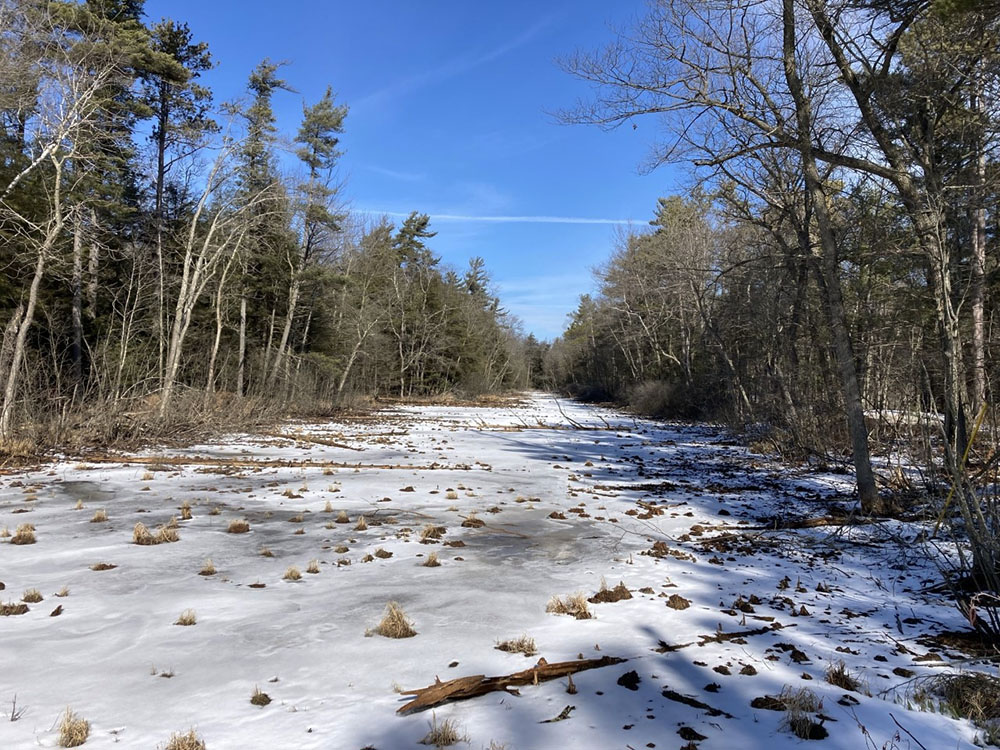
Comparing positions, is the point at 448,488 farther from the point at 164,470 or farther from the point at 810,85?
the point at 810,85

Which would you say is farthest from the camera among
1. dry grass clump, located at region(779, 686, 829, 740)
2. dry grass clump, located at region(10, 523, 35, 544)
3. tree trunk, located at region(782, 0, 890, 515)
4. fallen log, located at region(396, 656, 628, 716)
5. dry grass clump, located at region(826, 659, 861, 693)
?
tree trunk, located at region(782, 0, 890, 515)

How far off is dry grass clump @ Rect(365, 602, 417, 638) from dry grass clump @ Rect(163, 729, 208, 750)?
1.29 meters

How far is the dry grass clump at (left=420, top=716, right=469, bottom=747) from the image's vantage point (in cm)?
243

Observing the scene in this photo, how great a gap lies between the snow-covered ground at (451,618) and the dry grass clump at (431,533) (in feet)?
0.33

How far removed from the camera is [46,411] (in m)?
12.1

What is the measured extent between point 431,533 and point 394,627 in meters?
2.64

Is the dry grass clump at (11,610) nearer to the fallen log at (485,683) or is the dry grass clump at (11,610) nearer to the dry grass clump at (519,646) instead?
the fallen log at (485,683)

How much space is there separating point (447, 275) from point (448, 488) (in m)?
40.1

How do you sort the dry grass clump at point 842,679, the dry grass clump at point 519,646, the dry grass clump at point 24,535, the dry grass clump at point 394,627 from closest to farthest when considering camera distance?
the dry grass clump at point 842,679 → the dry grass clump at point 519,646 → the dry grass clump at point 394,627 → the dry grass clump at point 24,535

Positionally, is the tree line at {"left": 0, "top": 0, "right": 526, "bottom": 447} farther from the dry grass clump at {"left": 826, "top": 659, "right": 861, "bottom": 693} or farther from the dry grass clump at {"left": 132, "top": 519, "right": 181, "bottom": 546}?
the dry grass clump at {"left": 826, "top": 659, "right": 861, "bottom": 693}

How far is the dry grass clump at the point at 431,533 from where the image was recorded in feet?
20.0

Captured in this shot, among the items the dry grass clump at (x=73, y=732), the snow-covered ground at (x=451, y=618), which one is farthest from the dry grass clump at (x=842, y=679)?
the dry grass clump at (x=73, y=732)

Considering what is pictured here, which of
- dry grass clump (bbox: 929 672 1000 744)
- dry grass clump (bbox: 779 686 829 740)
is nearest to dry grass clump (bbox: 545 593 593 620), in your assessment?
dry grass clump (bbox: 779 686 829 740)

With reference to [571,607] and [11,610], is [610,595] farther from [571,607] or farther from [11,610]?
[11,610]
